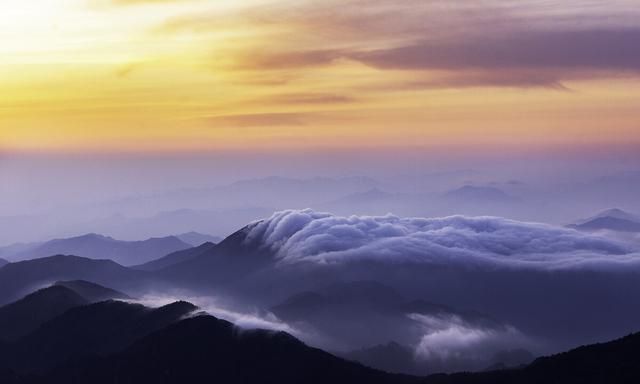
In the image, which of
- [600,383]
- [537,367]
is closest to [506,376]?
[537,367]

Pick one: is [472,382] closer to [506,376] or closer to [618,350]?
[506,376]

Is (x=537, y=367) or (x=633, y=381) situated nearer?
(x=633, y=381)

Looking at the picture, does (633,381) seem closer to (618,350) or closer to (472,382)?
(618,350)

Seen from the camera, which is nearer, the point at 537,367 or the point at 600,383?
the point at 600,383

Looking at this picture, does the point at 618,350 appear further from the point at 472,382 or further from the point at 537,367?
the point at 472,382

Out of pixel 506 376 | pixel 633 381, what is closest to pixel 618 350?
pixel 633 381

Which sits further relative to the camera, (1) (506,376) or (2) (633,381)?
(1) (506,376)
